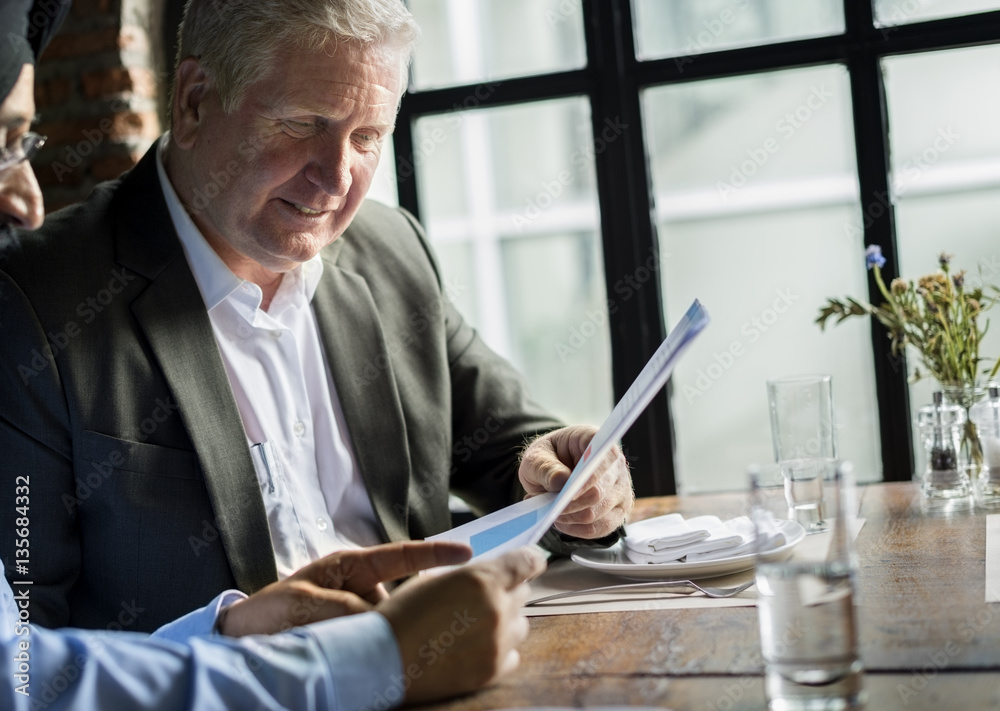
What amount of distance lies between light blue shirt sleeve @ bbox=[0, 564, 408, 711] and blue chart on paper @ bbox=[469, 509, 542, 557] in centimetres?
29

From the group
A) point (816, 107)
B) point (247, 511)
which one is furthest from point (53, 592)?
point (816, 107)

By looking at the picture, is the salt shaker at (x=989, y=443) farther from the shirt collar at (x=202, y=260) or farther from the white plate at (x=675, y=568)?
the shirt collar at (x=202, y=260)

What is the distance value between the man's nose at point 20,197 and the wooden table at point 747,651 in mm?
808

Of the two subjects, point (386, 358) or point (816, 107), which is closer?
point (386, 358)

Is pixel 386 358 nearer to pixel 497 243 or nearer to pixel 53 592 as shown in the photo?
pixel 53 592

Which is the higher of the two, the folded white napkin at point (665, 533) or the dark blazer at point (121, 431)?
the dark blazer at point (121, 431)

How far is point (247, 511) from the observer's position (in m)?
1.56

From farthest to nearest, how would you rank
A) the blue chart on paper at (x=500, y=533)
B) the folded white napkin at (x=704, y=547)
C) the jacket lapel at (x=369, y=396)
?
the jacket lapel at (x=369, y=396) → the folded white napkin at (x=704, y=547) → the blue chart on paper at (x=500, y=533)

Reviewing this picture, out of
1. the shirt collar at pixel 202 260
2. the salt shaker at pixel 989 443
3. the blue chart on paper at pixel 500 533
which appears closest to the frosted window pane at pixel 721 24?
the salt shaker at pixel 989 443

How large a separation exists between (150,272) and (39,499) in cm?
40

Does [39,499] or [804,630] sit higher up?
→ [39,499]

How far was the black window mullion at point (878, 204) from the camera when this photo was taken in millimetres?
2363

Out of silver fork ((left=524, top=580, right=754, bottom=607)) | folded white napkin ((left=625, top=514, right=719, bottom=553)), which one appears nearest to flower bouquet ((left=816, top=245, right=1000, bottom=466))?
folded white napkin ((left=625, top=514, right=719, bottom=553))

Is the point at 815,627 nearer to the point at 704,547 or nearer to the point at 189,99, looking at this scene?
the point at 704,547
